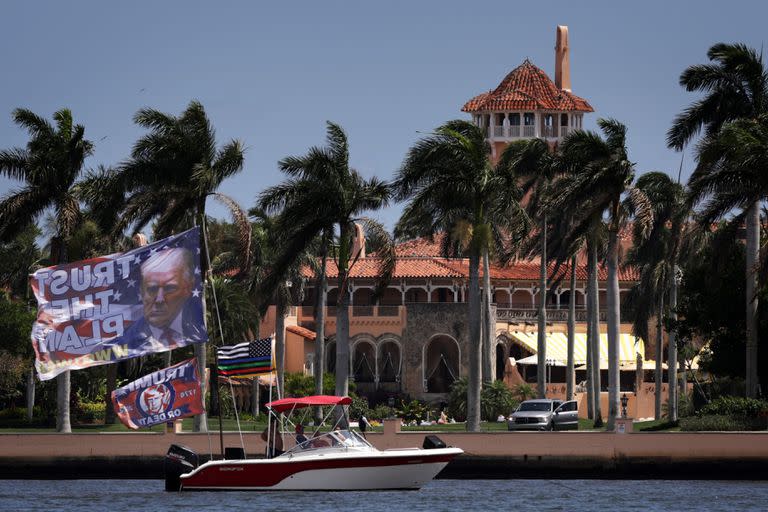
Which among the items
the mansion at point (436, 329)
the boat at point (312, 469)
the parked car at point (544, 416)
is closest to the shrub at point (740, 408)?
the parked car at point (544, 416)

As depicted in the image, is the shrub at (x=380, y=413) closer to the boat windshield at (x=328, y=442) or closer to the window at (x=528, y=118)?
the window at (x=528, y=118)

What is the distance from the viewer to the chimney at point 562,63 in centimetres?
11394

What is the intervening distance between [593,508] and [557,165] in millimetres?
25165

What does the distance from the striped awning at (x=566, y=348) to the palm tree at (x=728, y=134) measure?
3060cm

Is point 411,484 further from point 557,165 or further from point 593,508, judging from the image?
point 557,165

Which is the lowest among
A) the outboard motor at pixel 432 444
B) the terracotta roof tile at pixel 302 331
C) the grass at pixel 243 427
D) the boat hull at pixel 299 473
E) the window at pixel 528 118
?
the boat hull at pixel 299 473

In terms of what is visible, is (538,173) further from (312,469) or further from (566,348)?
(312,469)

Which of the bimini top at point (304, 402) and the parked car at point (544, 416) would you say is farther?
the parked car at point (544, 416)

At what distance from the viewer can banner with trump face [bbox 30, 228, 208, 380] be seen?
40.9 meters

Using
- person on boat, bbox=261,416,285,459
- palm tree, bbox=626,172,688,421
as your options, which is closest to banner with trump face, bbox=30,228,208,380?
person on boat, bbox=261,416,285,459

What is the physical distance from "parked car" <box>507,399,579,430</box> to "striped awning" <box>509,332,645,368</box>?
20.7 meters

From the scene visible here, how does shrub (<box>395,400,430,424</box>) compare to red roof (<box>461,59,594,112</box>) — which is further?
red roof (<box>461,59,594,112</box>)

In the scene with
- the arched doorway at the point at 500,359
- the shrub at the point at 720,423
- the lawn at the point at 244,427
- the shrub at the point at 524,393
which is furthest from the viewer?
the arched doorway at the point at 500,359

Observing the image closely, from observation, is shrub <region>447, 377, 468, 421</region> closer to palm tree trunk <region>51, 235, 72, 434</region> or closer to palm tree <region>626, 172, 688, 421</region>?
palm tree <region>626, 172, 688, 421</region>
